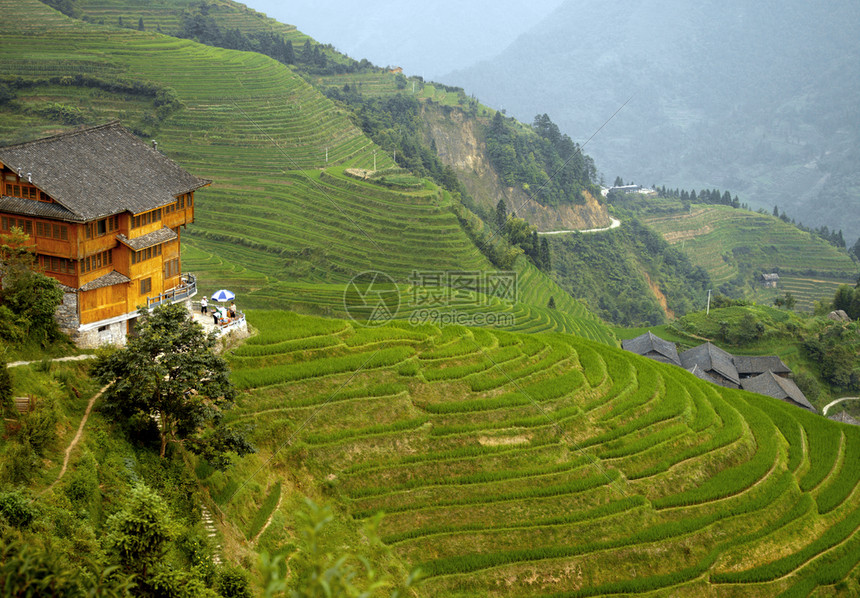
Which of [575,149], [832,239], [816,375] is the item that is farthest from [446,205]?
[832,239]

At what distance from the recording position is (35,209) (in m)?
22.0

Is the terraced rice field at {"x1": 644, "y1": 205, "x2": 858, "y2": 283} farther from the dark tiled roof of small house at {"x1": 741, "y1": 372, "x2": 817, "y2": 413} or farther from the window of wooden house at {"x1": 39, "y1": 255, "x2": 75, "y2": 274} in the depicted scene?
the window of wooden house at {"x1": 39, "y1": 255, "x2": 75, "y2": 274}

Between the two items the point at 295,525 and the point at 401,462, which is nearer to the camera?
the point at 295,525

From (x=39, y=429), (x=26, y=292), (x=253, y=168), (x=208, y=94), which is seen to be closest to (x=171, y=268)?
(x=26, y=292)

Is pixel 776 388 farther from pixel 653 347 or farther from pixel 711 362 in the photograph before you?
pixel 653 347

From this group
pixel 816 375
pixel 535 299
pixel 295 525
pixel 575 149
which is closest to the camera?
pixel 295 525

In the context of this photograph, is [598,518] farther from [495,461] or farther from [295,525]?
[295,525]

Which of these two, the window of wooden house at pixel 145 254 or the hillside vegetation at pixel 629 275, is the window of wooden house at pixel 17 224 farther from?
the hillside vegetation at pixel 629 275

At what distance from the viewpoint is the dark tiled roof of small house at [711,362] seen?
53719 millimetres

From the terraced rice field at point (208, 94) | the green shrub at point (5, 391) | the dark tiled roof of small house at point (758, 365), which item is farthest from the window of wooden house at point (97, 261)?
the dark tiled roof of small house at point (758, 365)

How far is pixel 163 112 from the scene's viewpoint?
220 ft

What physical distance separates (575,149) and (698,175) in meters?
87.4

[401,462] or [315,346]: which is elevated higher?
[315,346]

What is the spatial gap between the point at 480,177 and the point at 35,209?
92.2 metres
